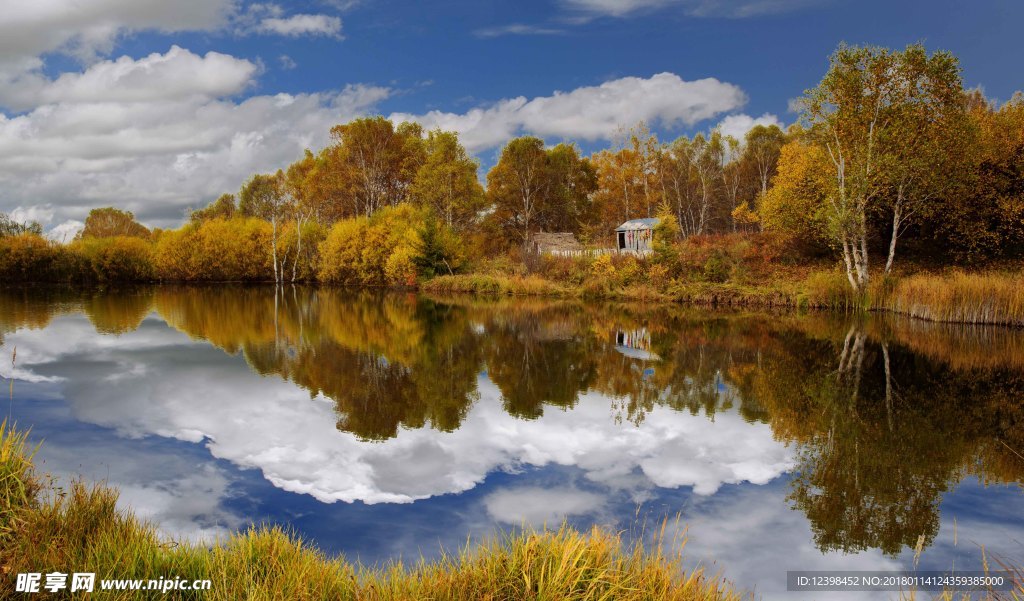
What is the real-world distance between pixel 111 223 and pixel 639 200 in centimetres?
6700

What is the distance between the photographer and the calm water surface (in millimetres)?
5016

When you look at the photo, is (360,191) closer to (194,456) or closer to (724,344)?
(724,344)

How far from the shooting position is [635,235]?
136ft

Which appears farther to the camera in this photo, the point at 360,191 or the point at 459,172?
the point at 360,191

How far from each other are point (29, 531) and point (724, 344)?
1454 cm

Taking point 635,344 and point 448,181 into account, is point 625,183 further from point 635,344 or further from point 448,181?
point 635,344

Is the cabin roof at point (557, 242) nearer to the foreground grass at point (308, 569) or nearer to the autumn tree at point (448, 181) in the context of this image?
the autumn tree at point (448, 181)

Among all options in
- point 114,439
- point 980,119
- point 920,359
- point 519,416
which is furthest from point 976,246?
point 114,439

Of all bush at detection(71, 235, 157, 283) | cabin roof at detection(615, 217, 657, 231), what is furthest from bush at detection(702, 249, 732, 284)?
bush at detection(71, 235, 157, 283)

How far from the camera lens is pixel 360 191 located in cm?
5084

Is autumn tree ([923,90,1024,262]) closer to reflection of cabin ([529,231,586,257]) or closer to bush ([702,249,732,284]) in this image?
bush ([702,249,732,284])

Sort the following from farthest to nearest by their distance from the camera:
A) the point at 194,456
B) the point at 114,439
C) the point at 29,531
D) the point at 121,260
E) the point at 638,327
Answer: the point at 121,260
the point at 638,327
the point at 114,439
the point at 194,456
the point at 29,531

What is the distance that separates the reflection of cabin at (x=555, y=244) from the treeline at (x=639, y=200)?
1.39 metres

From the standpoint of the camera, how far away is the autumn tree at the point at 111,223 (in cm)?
7088
